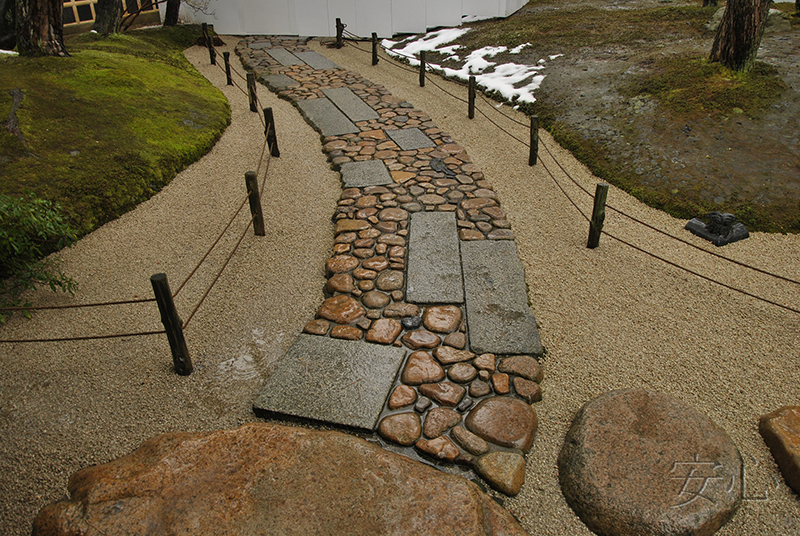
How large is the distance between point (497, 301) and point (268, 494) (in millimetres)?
2643

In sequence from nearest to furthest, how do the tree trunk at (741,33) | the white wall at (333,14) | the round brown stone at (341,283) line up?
the round brown stone at (341,283)
the tree trunk at (741,33)
the white wall at (333,14)

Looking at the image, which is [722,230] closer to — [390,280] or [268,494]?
[390,280]

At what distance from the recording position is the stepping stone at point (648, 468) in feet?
9.09

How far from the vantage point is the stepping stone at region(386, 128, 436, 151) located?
791 cm

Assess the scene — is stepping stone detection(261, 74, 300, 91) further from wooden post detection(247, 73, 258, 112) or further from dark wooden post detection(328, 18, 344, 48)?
dark wooden post detection(328, 18, 344, 48)

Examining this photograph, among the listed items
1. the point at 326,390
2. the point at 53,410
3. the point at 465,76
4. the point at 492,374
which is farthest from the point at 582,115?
the point at 53,410

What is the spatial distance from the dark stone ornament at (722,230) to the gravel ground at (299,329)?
0.11 metres

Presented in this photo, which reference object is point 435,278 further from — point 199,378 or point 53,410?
point 53,410

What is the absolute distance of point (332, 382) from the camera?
3725mm

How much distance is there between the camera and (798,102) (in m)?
6.96

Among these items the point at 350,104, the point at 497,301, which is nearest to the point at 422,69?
the point at 350,104

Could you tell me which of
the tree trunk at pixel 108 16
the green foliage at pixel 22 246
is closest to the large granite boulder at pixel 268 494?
Result: the green foliage at pixel 22 246

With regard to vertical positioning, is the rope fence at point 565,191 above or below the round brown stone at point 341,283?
above

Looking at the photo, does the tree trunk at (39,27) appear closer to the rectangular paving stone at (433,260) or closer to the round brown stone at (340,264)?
the round brown stone at (340,264)
